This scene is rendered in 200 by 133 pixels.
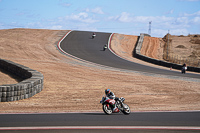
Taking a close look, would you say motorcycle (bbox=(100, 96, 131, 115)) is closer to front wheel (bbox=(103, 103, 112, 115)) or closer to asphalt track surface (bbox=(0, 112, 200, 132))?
front wheel (bbox=(103, 103, 112, 115))

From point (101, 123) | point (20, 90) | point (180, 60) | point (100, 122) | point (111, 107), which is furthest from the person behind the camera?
point (180, 60)

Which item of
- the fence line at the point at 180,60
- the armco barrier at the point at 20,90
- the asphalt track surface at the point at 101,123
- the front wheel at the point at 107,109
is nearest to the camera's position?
the asphalt track surface at the point at 101,123

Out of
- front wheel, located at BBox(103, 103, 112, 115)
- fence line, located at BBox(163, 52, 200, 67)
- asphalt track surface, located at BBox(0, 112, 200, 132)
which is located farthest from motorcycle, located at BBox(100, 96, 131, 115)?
fence line, located at BBox(163, 52, 200, 67)

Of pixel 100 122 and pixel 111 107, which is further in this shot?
pixel 111 107

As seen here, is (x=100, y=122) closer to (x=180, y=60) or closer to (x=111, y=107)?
(x=111, y=107)

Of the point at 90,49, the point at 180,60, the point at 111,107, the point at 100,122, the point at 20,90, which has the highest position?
the point at 90,49

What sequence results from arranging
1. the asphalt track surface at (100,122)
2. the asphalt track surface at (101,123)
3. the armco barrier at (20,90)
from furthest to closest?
the armco barrier at (20,90)
the asphalt track surface at (100,122)
the asphalt track surface at (101,123)

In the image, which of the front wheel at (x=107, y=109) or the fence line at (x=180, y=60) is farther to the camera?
the fence line at (x=180, y=60)

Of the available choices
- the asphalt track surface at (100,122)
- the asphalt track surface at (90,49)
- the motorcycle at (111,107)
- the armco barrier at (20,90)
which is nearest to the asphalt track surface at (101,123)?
the asphalt track surface at (100,122)

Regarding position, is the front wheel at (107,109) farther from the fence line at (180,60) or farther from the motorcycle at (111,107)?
the fence line at (180,60)

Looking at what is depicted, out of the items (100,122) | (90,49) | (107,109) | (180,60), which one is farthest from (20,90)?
(180,60)

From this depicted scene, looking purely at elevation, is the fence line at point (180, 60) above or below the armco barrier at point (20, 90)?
above

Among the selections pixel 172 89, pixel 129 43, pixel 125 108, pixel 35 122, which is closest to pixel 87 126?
pixel 35 122

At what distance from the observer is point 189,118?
9469 millimetres
